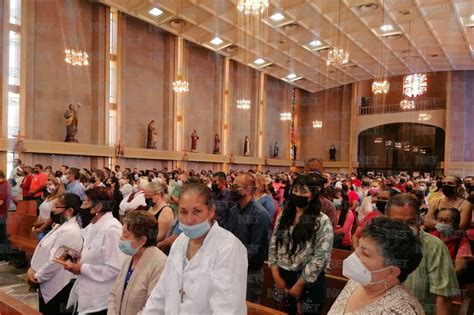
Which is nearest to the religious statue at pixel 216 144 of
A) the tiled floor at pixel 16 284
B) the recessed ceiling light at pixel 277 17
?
the recessed ceiling light at pixel 277 17

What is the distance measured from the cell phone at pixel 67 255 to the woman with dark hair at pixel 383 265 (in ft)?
7.11

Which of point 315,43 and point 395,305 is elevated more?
point 315,43

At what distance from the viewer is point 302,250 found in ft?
8.86

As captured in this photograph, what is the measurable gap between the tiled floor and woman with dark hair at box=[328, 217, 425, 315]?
419 cm

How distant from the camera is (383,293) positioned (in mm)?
1594

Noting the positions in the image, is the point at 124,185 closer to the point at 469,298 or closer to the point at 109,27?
the point at 469,298

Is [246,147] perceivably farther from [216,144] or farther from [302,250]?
[302,250]

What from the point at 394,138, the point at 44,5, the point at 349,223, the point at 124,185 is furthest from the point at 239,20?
the point at 394,138

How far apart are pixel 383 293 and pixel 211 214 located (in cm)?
93

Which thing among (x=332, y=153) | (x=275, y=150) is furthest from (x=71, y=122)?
(x=332, y=153)

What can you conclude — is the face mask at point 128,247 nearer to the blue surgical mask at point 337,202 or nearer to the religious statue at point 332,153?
the blue surgical mask at point 337,202

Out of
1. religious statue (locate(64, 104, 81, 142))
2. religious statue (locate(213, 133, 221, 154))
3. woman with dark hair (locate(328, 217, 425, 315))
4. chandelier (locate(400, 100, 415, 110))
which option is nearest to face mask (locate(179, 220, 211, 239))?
woman with dark hair (locate(328, 217, 425, 315))

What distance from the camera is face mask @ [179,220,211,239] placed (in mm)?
1920

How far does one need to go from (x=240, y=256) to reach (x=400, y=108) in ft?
87.7
